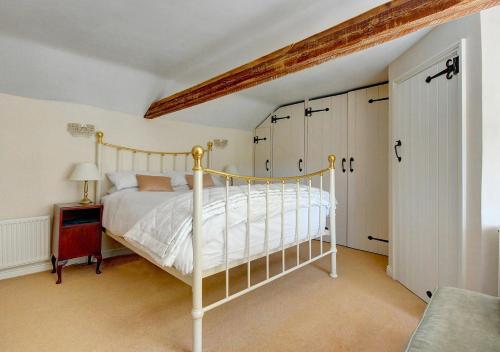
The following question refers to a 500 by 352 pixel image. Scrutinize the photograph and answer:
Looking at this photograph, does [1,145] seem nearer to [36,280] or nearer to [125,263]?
[36,280]

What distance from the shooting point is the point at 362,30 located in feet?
4.77

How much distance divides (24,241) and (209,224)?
2238mm

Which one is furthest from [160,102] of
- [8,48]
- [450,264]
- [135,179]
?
[450,264]

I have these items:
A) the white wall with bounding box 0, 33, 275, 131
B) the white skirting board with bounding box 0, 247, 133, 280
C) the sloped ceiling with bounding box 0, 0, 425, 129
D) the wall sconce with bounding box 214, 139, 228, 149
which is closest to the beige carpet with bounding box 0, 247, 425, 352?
the white skirting board with bounding box 0, 247, 133, 280

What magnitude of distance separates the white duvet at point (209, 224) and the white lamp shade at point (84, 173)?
0.62 metres

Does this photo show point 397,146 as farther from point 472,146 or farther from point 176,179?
point 176,179

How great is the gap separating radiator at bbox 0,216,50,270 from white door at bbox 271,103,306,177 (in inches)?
126

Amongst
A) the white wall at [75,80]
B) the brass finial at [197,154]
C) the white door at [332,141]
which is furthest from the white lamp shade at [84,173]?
the white door at [332,141]

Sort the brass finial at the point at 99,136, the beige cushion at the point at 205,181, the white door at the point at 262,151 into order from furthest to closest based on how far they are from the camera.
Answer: the white door at the point at 262,151 < the beige cushion at the point at 205,181 < the brass finial at the point at 99,136

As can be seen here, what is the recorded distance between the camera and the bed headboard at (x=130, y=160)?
2.99 m

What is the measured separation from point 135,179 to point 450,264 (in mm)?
3060

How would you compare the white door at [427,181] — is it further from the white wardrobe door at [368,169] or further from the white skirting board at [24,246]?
the white skirting board at [24,246]

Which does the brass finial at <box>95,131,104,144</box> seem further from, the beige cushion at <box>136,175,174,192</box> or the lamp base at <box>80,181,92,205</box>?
the beige cushion at <box>136,175,174,192</box>

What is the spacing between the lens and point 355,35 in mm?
1490
